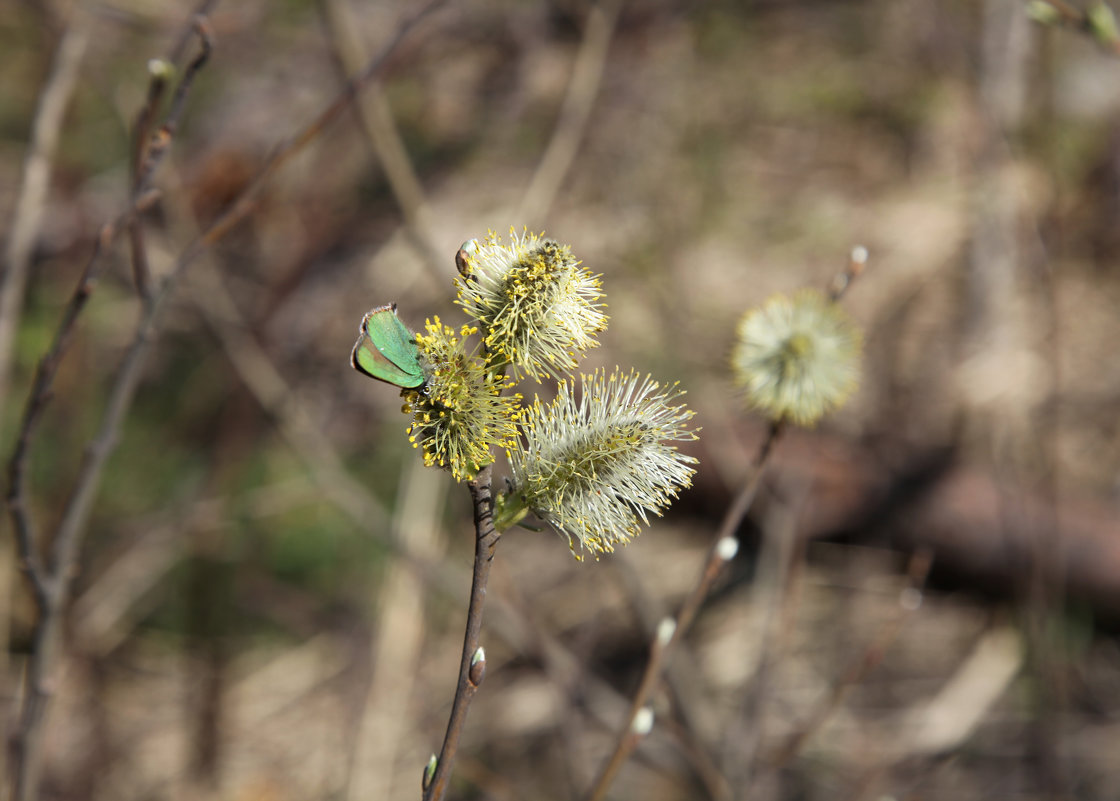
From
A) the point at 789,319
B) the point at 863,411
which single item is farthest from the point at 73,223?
the point at 863,411

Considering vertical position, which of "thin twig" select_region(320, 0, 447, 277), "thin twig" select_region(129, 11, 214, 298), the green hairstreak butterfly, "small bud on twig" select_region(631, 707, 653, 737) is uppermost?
"thin twig" select_region(320, 0, 447, 277)

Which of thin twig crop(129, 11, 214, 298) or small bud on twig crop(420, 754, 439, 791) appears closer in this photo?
small bud on twig crop(420, 754, 439, 791)

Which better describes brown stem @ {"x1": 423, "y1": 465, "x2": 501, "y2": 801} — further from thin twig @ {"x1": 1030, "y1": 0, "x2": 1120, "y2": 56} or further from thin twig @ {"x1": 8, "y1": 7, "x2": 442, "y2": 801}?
thin twig @ {"x1": 1030, "y1": 0, "x2": 1120, "y2": 56}

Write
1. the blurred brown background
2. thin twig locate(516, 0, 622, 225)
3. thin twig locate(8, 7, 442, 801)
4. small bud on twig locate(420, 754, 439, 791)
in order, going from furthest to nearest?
thin twig locate(516, 0, 622, 225) < the blurred brown background < thin twig locate(8, 7, 442, 801) < small bud on twig locate(420, 754, 439, 791)

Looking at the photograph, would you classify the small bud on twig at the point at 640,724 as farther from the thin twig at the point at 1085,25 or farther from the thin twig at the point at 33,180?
the thin twig at the point at 33,180

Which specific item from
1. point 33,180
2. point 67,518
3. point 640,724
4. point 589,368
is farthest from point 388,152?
point 640,724

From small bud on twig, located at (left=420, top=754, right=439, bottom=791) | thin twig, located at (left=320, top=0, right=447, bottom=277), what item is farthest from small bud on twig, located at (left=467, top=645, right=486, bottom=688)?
thin twig, located at (left=320, top=0, right=447, bottom=277)
